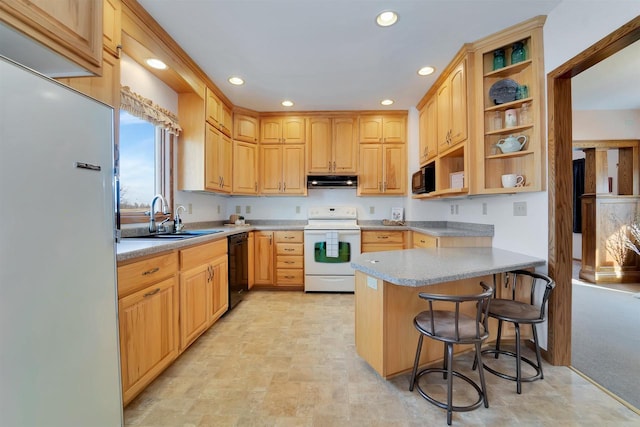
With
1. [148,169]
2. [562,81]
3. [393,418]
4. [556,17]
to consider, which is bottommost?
[393,418]

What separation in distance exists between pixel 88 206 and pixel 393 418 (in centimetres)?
179

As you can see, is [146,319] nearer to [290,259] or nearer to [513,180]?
[290,259]

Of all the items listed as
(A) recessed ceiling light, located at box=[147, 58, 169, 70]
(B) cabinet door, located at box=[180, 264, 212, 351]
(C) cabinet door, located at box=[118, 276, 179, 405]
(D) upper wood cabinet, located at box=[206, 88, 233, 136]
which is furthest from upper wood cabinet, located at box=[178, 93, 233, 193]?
(C) cabinet door, located at box=[118, 276, 179, 405]

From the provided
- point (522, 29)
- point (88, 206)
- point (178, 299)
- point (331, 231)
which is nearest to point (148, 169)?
point (178, 299)

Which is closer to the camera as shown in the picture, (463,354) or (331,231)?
(463,354)

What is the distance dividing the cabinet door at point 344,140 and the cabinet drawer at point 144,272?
2662 mm

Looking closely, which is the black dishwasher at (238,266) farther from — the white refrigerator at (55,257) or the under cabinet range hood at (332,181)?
the white refrigerator at (55,257)

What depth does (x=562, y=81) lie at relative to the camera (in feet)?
6.11

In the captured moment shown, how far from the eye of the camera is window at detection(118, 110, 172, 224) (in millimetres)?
2186

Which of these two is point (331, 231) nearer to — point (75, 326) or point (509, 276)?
point (509, 276)

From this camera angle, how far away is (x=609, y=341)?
7.07 feet

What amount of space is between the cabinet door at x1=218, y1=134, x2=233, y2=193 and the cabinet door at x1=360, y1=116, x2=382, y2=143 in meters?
1.90

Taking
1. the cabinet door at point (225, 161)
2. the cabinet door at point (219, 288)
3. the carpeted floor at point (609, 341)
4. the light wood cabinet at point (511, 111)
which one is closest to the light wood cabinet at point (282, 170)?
the cabinet door at point (225, 161)

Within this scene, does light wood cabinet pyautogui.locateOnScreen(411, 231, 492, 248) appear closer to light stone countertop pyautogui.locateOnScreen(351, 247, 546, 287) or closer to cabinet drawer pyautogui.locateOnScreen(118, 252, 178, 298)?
light stone countertop pyautogui.locateOnScreen(351, 247, 546, 287)
